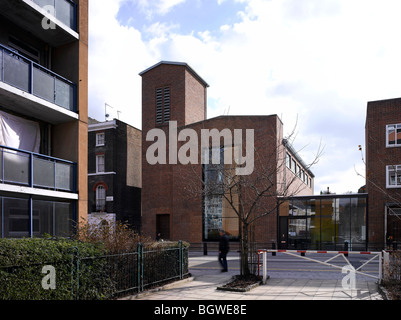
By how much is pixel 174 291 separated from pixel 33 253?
4.76 m

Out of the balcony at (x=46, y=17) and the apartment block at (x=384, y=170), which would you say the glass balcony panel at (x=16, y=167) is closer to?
the balcony at (x=46, y=17)

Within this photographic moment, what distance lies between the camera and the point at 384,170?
25.7 metres

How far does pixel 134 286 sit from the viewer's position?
975 cm

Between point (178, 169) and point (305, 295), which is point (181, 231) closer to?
point (178, 169)

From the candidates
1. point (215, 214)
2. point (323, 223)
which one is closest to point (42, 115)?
point (215, 214)

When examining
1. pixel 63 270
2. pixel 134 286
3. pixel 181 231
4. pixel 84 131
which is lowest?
pixel 181 231

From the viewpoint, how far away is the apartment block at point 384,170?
2511 centimetres

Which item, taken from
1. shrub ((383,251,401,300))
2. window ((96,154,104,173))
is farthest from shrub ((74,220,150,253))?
window ((96,154,104,173))

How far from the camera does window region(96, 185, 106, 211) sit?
3319 centimetres

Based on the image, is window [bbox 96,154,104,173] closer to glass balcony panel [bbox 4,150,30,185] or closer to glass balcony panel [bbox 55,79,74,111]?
glass balcony panel [bbox 55,79,74,111]

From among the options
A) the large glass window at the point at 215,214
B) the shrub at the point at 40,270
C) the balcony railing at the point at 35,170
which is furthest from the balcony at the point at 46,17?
the large glass window at the point at 215,214

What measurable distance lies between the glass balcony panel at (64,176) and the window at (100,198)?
2121 centimetres

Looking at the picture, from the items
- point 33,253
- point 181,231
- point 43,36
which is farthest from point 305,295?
point 181,231

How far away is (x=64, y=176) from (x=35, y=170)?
1.25 m
